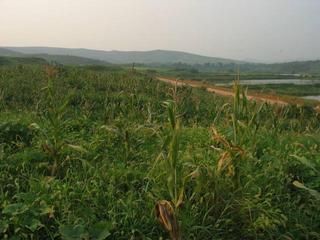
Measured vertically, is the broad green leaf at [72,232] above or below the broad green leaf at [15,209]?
below

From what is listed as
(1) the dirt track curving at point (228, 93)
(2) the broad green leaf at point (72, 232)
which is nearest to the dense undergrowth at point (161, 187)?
(2) the broad green leaf at point (72, 232)

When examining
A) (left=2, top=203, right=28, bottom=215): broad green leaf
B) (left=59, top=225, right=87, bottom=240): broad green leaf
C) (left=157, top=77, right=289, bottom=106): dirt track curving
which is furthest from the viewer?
(left=157, top=77, right=289, bottom=106): dirt track curving

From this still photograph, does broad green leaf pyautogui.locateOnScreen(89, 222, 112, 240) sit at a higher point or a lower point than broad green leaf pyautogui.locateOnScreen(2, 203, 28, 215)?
lower

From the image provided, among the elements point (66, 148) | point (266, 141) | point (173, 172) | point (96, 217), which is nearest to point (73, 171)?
point (66, 148)

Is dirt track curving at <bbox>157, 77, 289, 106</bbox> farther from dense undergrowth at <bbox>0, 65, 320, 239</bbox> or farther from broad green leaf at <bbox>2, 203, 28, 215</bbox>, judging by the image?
broad green leaf at <bbox>2, 203, 28, 215</bbox>

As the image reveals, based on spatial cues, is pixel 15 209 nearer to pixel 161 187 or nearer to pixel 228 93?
pixel 161 187

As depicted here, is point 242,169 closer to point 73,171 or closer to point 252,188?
point 252,188

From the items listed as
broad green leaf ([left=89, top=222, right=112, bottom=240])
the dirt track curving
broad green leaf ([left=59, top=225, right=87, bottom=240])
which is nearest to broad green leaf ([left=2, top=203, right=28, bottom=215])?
broad green leaf ([left=59, top=225, right=87, bottom=240])

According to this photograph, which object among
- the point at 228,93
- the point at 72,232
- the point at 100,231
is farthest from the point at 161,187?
the point at 228,93

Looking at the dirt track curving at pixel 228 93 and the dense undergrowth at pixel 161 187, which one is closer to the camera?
the dense undergrowth at pixel 161 187

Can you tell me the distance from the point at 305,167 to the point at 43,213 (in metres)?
2.46

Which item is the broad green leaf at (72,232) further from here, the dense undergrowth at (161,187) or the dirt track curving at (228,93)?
the dirt track curving at (228,93)

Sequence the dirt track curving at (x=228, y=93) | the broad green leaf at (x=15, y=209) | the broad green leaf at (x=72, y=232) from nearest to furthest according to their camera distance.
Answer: the broad green leaf at (x=72, y=232)
the broad green leaf at (x=15, y=209)
the dirt track curving at (x=228, y=93)

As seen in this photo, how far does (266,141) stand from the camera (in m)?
4.88
